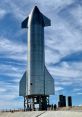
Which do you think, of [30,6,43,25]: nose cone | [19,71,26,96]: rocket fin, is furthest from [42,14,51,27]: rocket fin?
[19,71,26,96]: rocket fin

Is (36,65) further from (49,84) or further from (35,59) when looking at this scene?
(49,84)

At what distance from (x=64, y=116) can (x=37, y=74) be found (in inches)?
1357

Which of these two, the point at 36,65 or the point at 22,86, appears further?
the point at 22,86

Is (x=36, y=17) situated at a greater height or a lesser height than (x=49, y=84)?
greater

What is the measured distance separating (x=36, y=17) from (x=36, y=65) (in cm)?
1548

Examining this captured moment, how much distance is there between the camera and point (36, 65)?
87.0 metres

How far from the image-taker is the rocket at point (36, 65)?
285 ft

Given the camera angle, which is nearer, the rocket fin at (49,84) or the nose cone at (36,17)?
the rocket fin at (49,84)

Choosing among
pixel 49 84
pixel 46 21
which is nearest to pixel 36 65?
pixel 49 84

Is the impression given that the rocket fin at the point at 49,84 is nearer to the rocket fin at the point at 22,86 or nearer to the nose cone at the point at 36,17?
the rocket fin at the point at 22,86

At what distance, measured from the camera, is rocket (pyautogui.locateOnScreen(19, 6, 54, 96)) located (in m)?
87.0

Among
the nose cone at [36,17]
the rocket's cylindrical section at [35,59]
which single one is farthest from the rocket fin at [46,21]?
the rocket's cylindrical section at [35,59]

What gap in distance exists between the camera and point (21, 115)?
228 feet

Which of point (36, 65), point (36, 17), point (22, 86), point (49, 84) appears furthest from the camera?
point (36, 17)
